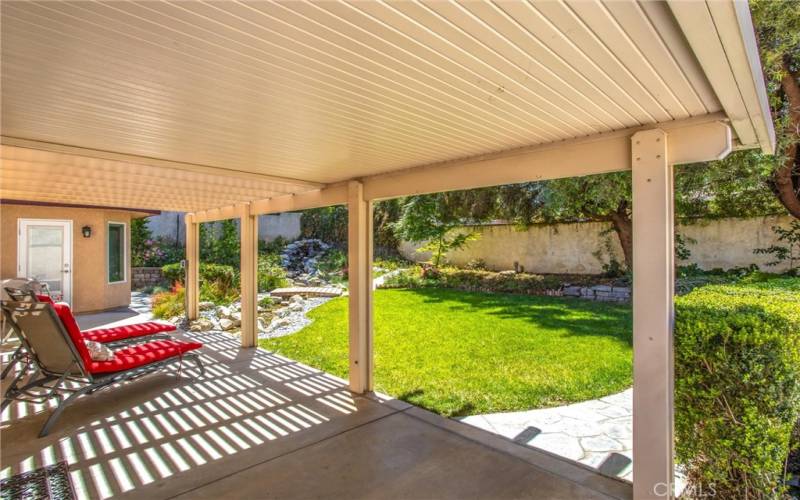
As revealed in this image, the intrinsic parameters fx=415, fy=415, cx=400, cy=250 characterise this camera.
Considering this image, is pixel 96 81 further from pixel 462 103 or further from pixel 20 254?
pixel 20 254

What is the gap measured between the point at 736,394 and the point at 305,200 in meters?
5.67

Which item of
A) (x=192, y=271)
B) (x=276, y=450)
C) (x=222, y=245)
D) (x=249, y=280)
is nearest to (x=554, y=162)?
(x=276, y=450)

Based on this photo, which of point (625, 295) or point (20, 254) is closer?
point (20, 254)

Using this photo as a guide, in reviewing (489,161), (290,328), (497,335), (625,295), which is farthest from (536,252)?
(489,161)

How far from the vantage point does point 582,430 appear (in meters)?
4.39

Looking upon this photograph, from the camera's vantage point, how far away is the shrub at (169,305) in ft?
36.0

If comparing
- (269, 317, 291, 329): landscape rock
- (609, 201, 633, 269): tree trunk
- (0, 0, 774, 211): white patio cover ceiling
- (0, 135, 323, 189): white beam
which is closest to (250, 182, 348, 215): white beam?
(0, 135, 323, 189): white beam

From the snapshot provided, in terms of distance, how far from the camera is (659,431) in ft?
10.2

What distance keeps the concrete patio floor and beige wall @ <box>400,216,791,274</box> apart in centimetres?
1105

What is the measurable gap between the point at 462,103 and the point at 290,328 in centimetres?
803

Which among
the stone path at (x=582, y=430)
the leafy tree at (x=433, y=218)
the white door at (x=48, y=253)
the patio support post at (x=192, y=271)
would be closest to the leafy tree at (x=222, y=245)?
the patio support post at (x=192, y=271)

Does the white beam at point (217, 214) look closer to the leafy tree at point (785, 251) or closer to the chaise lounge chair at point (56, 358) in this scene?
the chaise lounge chair at point (56, 358)

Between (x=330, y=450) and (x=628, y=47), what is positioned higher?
(x=628, y=47)

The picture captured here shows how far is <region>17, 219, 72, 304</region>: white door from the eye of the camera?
10070 mm
